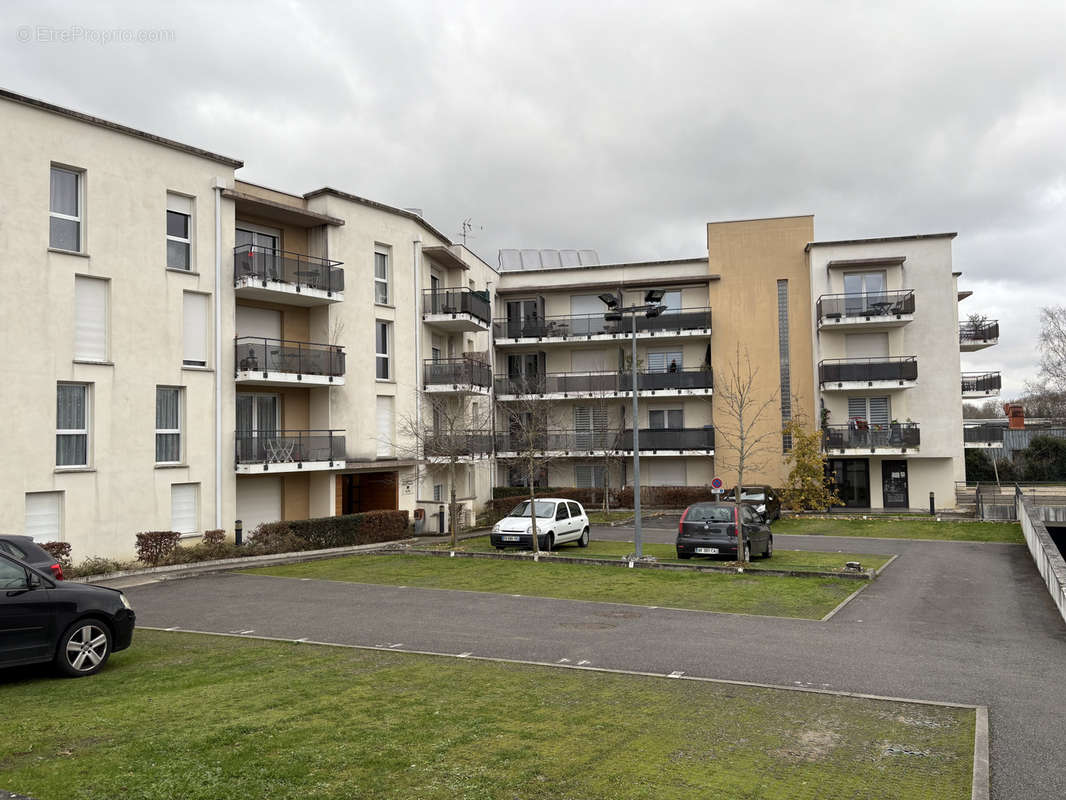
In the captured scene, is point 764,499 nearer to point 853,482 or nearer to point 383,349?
point 853,482

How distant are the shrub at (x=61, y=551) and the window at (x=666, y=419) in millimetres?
27757

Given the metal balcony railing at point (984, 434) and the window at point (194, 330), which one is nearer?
the window at point (194, 330)

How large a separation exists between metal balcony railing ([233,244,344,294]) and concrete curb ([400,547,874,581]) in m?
9.46

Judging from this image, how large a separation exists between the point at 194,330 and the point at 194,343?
0.38 meters

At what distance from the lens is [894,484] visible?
38156 mm

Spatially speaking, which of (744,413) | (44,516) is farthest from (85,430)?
(744,413)

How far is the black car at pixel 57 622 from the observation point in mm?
8211

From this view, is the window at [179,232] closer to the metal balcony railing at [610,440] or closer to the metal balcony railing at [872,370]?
the metal balcony railing at [610,440]

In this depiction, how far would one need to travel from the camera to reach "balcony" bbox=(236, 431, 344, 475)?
2397 centimetres

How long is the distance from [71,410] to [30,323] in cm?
232

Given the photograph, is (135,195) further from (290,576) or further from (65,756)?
(65,756)

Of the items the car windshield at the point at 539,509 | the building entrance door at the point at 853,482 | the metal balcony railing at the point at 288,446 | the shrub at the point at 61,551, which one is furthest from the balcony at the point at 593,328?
the shrub at the point at 61,551

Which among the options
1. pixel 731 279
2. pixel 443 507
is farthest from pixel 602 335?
pixel 443 507

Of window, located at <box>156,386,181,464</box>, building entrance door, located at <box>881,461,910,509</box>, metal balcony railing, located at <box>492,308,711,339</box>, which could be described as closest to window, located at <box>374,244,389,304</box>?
window, located at <box>156,386,181,464</box>
